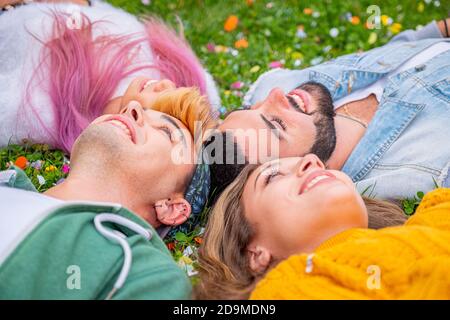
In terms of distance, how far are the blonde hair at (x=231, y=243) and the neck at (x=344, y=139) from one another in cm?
58

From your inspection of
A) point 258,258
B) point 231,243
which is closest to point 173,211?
point 231,243


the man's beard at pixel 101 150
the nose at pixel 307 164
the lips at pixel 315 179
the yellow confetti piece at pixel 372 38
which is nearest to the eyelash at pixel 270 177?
the nose at pixel 307 164

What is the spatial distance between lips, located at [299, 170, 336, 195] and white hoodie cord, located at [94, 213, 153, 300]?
80cm

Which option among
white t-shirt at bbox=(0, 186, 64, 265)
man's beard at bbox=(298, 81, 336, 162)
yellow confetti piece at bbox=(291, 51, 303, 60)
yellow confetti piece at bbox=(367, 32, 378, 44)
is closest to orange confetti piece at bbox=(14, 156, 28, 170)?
white t-shirt at bbox=(0, 186, 64, 265)

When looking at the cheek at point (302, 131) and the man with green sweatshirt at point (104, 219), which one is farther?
the cheek at point (302, 131)

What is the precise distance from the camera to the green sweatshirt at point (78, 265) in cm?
269

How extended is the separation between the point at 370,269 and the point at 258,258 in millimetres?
646

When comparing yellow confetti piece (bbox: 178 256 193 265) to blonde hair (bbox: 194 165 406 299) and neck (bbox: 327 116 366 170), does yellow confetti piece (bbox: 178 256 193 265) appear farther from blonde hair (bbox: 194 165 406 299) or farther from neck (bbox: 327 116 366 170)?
neck (bbox: 327 116 366 170)

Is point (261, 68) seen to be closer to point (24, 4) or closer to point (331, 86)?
point (331, 86)

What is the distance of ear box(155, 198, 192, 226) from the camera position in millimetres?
3514

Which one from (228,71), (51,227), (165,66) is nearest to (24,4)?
(165,66)

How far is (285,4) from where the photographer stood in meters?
6.36

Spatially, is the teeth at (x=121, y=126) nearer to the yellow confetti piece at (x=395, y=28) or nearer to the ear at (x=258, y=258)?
the ear at (x=258, y=258)

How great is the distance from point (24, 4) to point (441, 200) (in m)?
3.56
